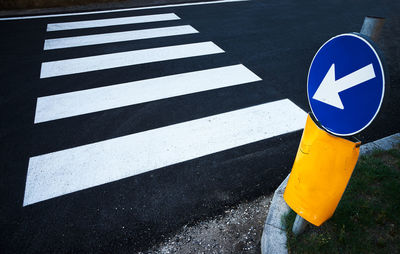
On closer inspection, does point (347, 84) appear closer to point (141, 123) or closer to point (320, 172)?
point (320, 172)

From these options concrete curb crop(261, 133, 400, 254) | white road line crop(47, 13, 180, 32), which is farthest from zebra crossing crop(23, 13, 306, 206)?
white road line crop(47, 13, 180, 32)

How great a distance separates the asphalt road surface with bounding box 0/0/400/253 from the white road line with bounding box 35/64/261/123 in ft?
0.10

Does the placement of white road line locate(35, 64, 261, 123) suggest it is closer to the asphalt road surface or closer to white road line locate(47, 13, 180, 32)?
the asphalt road surface

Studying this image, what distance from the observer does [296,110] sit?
13.7 ft

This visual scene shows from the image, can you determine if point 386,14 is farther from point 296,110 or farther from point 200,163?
→ point 200,163

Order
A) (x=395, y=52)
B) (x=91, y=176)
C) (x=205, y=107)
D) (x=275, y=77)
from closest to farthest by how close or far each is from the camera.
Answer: (x=91, y=176)
(x=205, y=107)
(x=275, y=77)
(x=395, y=52)

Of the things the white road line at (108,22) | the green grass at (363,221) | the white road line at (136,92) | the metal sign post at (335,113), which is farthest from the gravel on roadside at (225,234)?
the white road line at (108,22)

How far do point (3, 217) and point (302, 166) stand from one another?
2.85 metres

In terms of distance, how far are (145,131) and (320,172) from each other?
2480 millimetres

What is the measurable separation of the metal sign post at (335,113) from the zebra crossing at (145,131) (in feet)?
5.32

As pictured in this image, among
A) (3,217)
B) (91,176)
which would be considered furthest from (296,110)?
(3,217)

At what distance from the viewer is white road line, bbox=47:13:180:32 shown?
7.04 metres

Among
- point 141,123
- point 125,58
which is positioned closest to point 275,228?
point 141,123

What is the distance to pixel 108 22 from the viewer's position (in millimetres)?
7352
